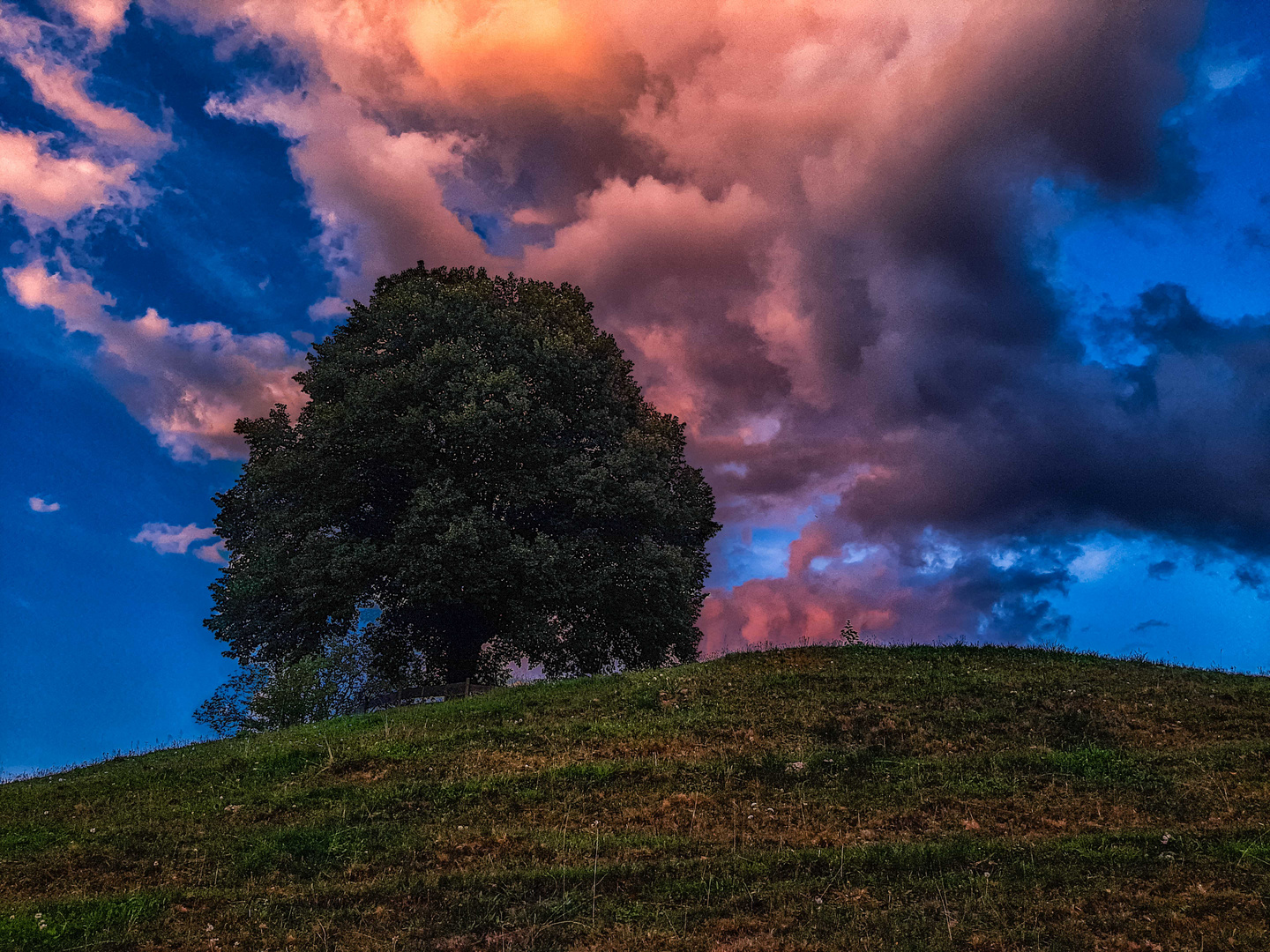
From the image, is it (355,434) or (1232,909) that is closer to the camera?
(1232,909)

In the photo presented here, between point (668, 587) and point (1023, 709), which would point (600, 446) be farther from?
point (1023, 709)

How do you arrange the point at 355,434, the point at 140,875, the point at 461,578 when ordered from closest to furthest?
the point at 140,875 < the point at 461,578 < the point at 355,434

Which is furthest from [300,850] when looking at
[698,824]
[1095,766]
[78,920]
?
[1095,766]

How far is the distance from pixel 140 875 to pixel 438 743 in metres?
6.79

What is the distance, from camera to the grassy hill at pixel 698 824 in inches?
383

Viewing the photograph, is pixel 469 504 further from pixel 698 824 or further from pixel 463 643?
pixel 698 824

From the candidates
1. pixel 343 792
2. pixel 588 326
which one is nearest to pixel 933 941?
pixel 343 792

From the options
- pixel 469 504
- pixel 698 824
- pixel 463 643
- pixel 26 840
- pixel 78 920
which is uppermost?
pixel 469 504

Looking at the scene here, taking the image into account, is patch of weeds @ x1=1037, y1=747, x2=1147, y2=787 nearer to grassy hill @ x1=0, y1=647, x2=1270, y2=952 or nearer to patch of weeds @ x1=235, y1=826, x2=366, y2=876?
grassy hill @ x1=0, y1=647, x2=1270, y2=952

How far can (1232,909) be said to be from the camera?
9.44 meters

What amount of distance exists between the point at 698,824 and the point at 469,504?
1970cm

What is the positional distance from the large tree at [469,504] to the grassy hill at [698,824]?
7955 mm

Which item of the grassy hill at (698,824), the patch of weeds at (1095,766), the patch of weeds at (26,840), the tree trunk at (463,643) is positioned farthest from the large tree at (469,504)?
the patch of weeds at (1095,766)

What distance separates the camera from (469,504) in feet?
102
